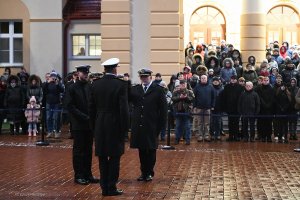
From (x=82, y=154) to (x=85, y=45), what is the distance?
53.9 ft

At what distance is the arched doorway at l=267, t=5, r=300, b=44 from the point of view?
34.1m

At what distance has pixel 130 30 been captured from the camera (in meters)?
22.7

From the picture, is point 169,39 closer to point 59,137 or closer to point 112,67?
point 59,137

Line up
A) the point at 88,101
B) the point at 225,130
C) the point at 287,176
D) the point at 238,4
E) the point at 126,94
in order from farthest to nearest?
the point at 238,4, the point at 225,130, the point at 287,176, the point at 88,101, the point at 126,94

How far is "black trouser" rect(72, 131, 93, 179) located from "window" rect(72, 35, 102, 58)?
16.2 metres

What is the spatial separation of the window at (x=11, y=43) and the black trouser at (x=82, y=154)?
53.9 ft

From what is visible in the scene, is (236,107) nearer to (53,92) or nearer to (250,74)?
(250,74)

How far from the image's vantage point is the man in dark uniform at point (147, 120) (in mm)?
12062

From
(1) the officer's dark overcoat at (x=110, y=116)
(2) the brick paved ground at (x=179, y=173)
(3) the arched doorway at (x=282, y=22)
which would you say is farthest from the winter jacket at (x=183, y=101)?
(3) the arched doorway at (x=282, y=22)

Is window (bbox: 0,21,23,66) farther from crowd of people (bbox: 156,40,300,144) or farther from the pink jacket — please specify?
crowd of people (bbox: 156,40,300,144)

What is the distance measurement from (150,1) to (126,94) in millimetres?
12217

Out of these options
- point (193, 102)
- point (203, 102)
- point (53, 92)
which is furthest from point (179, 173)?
point (53, 92)

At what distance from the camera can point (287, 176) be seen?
500 inches

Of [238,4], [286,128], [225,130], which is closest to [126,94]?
[286,128]
